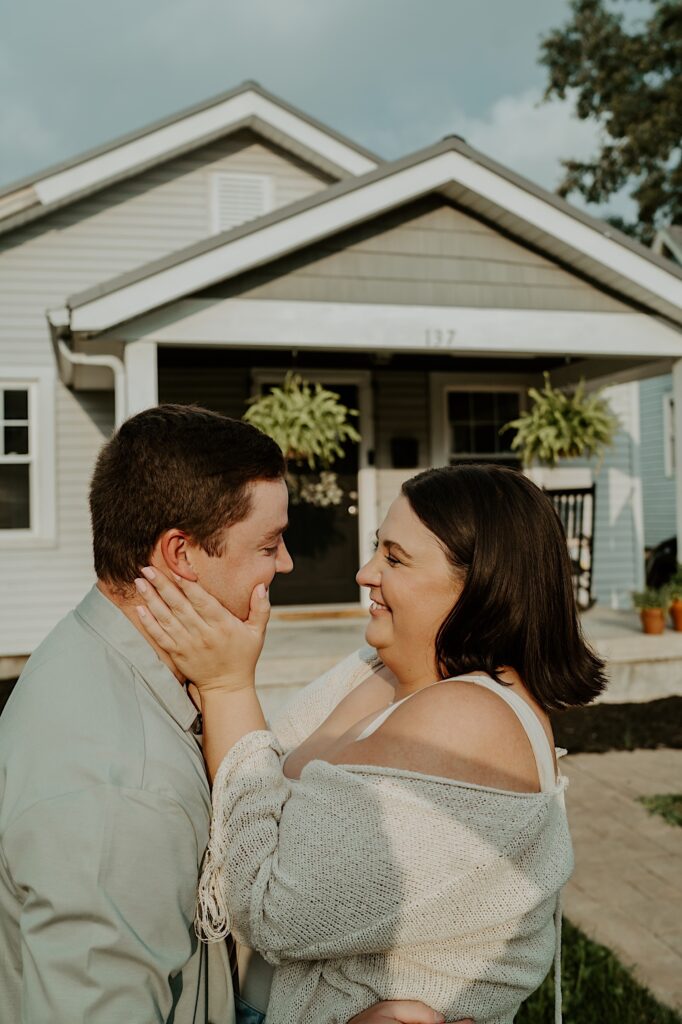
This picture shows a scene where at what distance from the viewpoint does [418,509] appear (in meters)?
1.89

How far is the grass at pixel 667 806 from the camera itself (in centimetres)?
560

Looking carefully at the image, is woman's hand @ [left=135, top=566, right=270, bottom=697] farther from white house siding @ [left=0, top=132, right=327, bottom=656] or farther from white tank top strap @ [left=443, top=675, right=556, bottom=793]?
white house siding @ [left=0, top=132, right=327, bottom=656]

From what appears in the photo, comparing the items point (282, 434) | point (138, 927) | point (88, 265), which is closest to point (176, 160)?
point (88, 265)

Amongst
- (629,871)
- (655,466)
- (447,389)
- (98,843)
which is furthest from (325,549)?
(655,466)

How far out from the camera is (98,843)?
4.26 ft

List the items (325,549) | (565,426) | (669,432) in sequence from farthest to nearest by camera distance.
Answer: (669,432) → (325,549) → (565,426)

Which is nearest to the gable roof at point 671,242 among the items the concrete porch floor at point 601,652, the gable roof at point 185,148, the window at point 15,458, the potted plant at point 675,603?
the gable roof at point 185,148

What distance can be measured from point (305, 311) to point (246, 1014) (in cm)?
666

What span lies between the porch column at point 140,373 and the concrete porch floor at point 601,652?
93.0 inches

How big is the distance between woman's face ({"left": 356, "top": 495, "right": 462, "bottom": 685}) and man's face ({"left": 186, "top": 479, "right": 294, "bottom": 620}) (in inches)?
8.2

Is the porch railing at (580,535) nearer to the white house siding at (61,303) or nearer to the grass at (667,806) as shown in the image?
the grass at (667,806)

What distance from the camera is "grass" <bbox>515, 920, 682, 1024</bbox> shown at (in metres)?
3.35

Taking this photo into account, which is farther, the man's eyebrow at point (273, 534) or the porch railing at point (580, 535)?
the porch railing at point (580, 535)

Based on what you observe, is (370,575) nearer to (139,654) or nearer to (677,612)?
(139,654)
